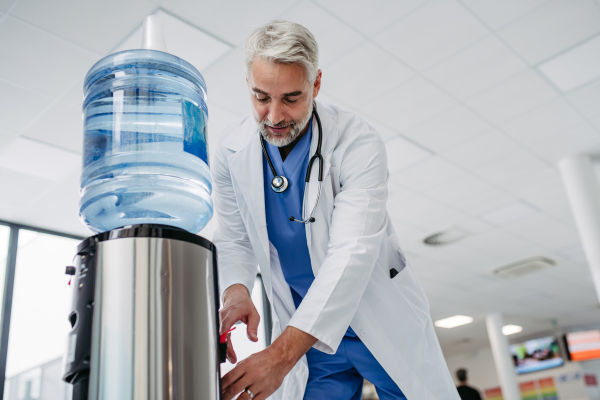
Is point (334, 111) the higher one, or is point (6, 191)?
point (6, 191)

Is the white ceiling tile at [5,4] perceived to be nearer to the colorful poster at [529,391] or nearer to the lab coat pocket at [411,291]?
the lab coat pocket at [411,291]

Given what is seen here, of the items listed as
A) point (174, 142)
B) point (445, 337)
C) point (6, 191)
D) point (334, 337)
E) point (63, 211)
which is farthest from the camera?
point (445, 337)

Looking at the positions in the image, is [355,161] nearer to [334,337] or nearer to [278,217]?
[278,217]

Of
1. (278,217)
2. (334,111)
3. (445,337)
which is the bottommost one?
(278,217)

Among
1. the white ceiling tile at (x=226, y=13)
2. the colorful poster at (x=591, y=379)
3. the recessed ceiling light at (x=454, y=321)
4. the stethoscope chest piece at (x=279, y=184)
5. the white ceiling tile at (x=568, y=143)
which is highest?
the white ceiling tile at (x=226, y=13)

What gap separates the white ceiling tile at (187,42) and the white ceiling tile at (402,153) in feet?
5.41

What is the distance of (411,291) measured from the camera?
1.28 meters

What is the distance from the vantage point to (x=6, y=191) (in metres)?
4.15

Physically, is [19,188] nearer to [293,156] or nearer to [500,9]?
[293,156]

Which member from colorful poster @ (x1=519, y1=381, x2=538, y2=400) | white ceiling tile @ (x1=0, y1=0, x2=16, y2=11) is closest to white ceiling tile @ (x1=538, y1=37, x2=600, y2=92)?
white ceiling tile @ (x1=0, y1=0, x2=16, y2=11)

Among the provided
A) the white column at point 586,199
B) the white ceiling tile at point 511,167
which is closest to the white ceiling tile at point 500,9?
the white ceiling tile at point 511,167

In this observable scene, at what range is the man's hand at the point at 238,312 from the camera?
1107 mm

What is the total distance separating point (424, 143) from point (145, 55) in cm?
328

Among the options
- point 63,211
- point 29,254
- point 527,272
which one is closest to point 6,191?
point 63,211
